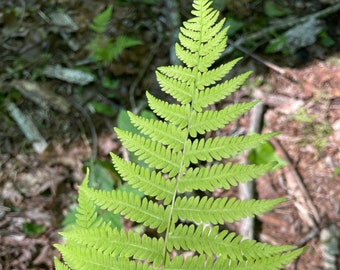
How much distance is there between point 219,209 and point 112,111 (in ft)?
8.93

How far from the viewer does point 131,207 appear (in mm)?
1277

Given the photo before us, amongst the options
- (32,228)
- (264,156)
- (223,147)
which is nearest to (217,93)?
(223,147)

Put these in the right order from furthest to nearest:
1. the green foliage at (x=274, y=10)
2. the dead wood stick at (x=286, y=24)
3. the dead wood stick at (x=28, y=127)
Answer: the green foliage at (x=274, y=10) → the dead wood stick at (x=286, y=24) → the dead wood stick at (x=28, y=127)

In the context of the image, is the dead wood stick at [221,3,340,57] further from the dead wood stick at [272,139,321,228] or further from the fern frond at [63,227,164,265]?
the fern frond at [63,227,164,265]

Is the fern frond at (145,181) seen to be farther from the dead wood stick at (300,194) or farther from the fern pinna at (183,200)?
the dead wood stick at (300,194)

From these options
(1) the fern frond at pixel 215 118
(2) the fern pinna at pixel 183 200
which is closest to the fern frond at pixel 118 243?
(2) the fern pinna at pixel 183 200

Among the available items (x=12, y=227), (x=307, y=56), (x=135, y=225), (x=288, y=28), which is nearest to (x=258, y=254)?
(x=135, y=225)

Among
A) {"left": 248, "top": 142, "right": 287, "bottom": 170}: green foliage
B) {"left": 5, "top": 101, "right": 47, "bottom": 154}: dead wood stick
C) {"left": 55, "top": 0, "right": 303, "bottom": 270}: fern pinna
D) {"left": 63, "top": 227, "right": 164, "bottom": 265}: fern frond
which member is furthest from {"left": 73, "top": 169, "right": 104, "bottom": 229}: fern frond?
{"left": 5, "top": 101, "right": 47, "bottom": 154}: dead wood stick

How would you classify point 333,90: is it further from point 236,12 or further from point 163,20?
point 163,20

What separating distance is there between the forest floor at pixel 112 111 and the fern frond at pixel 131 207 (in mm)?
1688

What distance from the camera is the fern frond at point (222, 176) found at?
4.05 ft

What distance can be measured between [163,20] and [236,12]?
78cm

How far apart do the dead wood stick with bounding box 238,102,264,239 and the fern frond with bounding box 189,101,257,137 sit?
1791mm

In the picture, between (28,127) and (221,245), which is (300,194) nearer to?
(221,245)
